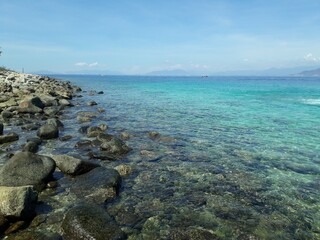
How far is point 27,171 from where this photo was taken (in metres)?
10.5

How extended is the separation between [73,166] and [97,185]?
184 cm

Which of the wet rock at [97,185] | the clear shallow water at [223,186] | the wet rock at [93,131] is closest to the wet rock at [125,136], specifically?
the clear shallow water at [223,186]

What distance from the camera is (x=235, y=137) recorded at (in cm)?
1981

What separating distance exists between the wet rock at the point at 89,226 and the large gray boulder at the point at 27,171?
319cm

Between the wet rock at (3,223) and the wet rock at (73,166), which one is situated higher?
the wet rock at (73,166)

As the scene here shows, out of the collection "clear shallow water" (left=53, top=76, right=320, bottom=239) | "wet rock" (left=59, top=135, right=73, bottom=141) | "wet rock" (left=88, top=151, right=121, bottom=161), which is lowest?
"clear shallow water" (left=53, top=76, right=320, bottom=239)

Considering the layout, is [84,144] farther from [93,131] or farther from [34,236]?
[34,236]

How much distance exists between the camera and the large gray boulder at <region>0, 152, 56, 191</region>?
10.1 m

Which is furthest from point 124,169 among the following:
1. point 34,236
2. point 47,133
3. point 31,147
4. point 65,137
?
point 47,133

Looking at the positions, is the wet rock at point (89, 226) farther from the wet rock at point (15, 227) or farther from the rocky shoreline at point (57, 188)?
the wet rock at point (15, 227)

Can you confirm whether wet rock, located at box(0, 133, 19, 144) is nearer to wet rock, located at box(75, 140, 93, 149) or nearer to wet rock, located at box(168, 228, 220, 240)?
wet rock, located at box(75, 140, 93, 149)

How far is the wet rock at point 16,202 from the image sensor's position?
26.1 ft

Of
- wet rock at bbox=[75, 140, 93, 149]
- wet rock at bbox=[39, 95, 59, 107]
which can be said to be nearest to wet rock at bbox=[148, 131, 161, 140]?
wet rock at bbox=[75, 140, 93, 149]

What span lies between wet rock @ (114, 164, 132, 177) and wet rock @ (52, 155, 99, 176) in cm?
105
